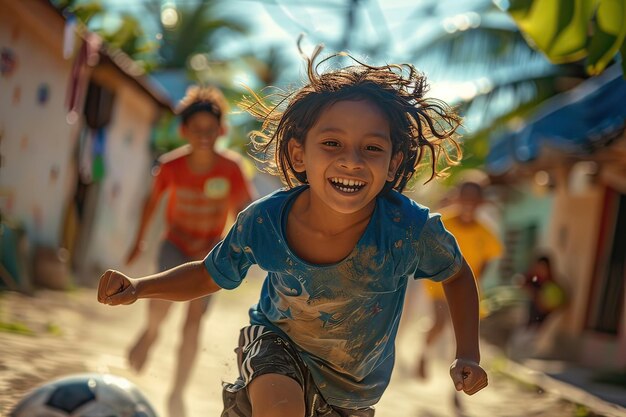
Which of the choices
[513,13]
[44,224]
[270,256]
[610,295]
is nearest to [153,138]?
[44,224]

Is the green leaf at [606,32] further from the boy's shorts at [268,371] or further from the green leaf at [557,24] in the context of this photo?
the boy's shorts at [268,371]

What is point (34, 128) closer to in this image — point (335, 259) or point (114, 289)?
point (114, 289)

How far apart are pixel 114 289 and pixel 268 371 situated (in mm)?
595

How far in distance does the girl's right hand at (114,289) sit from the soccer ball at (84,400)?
0.46m

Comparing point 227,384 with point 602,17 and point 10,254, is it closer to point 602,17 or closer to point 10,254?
point 602,17

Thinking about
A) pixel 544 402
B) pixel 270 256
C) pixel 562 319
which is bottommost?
pixel 270 256

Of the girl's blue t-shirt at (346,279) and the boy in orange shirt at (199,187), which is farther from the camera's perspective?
the boy in orange shirt at (199,187)

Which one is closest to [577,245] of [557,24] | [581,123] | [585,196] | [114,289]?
[585,196]

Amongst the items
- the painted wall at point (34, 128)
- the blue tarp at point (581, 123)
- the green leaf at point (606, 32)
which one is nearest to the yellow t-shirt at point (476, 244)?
the blue tarp at point (581, 123)

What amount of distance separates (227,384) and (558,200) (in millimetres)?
11511

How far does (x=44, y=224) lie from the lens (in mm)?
11586

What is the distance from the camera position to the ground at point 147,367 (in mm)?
5477

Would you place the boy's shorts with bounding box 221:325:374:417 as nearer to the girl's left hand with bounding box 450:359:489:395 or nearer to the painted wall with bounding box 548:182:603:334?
the girl's left hand with bounding box 450:359:489:395

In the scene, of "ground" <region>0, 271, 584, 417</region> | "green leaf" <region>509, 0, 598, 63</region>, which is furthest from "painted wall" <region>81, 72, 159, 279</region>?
"green leaf" <region>509, 0, 598, 63</region>
